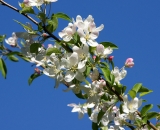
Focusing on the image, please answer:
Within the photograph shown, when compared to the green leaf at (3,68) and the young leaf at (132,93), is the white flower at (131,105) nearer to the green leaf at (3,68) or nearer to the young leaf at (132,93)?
the young leaf at (132,93)

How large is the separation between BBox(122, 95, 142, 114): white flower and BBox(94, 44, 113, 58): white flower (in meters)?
0.27

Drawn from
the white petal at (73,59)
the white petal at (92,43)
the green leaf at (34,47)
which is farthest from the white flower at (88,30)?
the green leaf at (34,47)

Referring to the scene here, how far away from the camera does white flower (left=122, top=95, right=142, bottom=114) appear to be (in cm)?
203

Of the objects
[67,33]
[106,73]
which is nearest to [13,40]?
[67,33]

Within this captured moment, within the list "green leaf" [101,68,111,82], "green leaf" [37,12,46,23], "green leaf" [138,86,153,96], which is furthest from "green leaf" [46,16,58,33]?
"green leaf" [138,86,153,96]

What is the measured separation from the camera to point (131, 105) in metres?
2.03

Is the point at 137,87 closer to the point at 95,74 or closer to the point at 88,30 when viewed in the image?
the point at 95,74

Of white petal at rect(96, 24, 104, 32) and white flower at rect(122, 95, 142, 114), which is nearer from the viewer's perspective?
white flower at rect(122, 95, 142, 114)

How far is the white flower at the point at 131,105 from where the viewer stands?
2.03m

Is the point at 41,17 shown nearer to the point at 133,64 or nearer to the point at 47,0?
the point at 47,0

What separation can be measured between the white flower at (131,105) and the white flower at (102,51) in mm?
273

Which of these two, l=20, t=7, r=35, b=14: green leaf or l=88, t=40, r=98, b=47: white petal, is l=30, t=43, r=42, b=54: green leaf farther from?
→ l=88, t=40, r=98, b=47: white petal

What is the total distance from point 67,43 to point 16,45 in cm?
49

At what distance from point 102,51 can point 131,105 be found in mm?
352
